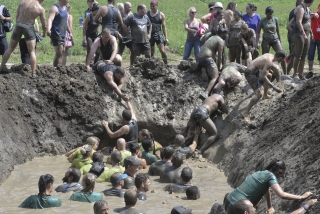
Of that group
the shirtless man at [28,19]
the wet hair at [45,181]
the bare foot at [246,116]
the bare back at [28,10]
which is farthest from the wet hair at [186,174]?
the bare back at [28,10]

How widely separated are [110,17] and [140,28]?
921 millimetres

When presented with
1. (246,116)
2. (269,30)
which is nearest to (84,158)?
(246,116)

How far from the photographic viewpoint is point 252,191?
10.5 meters

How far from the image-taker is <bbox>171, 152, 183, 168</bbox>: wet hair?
47.1ft

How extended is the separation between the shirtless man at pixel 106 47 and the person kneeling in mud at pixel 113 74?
16cm

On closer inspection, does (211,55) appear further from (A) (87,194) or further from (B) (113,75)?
(A) (87,194)

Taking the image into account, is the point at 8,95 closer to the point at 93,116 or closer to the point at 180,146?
the point at 93,116

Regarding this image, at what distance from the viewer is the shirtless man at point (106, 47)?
17.0 meters

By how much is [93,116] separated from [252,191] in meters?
7.50

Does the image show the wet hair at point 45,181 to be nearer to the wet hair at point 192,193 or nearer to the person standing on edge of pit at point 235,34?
the wet hair at point 192,193

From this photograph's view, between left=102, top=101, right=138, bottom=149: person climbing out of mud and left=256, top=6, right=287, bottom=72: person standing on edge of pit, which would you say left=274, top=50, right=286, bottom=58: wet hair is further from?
left=102, top=101, right=138, bottom=149: person climbing out of mud

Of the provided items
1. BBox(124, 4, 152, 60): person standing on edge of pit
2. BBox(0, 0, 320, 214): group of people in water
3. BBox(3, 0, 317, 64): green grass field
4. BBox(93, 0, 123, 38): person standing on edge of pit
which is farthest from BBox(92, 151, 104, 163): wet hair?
BBox(3, 0, 317, 64): green grass field

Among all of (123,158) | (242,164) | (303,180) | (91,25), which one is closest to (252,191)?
(303,180)

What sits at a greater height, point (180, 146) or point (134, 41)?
point (134, 41)
